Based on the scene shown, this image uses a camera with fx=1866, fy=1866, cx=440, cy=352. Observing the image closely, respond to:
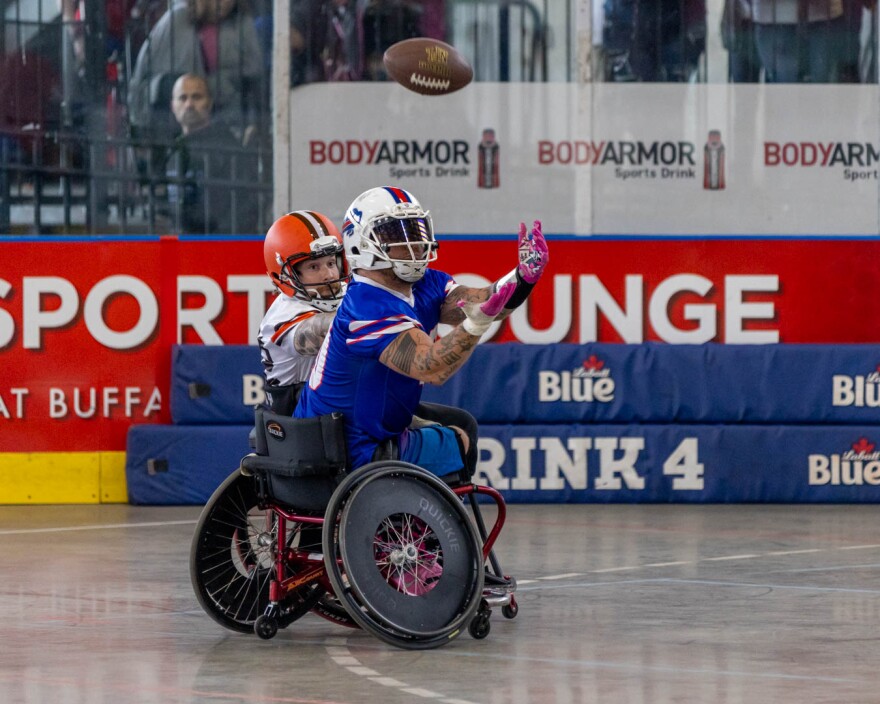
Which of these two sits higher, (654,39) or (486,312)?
(654,39)

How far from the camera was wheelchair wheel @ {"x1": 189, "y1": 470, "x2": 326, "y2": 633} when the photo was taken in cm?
843

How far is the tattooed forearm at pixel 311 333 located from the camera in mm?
8992

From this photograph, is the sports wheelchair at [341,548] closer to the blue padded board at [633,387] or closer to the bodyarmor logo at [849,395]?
the blue padded board at [633,387]

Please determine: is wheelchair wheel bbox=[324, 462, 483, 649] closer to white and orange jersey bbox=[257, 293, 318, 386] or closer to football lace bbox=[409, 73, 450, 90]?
white and orange jersey bbox=[257, 293, 318, 386]

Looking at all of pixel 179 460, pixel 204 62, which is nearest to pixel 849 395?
pixel 179 460

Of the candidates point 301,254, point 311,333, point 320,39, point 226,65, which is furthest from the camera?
point 320,39

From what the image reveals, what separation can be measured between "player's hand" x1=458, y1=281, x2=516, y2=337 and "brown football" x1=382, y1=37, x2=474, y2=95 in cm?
668

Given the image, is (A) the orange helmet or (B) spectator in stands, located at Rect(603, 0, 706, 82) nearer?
(A) the orange helmet

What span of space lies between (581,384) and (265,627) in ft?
20.3

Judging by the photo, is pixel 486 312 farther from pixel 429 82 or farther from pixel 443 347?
pixel 429 82

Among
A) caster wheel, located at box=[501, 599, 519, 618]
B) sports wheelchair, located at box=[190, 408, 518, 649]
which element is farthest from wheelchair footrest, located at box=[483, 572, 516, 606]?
caster wheel, located at box=[501, 599, 519, 618]

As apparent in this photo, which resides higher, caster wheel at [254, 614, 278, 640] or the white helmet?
the white helmet

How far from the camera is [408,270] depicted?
8094 mm

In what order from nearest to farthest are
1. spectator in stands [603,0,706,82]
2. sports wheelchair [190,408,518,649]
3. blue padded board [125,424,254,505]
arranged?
sports wheelchair [190,408,518,649], blue padded board [125,424,254,505], spectator in stands [603,0,706,82]
